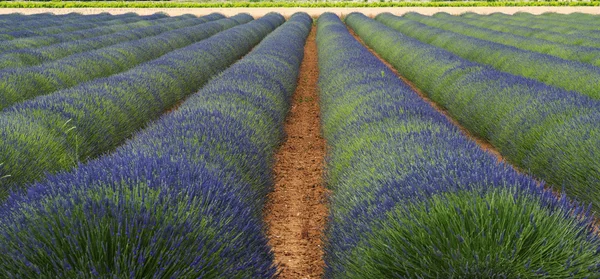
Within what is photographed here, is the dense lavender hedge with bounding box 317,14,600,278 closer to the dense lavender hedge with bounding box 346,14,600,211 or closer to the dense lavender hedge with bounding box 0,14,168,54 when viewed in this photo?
the dense lavender hedge with bounding box 346,14,600,211

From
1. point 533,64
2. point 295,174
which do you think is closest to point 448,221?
point 295,174

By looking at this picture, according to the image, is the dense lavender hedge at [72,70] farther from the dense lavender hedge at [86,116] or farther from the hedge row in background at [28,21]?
the hedge row in background at [28,21]

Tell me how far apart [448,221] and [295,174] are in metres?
3.47

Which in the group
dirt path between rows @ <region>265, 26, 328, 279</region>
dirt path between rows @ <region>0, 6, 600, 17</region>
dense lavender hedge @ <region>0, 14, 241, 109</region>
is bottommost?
dirt path between rows @ <region>0, 6, 600, 17</region>

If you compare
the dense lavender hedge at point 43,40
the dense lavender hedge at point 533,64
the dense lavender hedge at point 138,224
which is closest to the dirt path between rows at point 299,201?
the dense lavender hedge at point 138,224

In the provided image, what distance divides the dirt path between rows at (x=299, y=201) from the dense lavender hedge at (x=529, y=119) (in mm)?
1715

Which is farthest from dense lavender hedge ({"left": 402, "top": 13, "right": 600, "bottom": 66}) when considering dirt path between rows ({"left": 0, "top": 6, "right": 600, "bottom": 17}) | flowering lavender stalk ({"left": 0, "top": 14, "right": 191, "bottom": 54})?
dirt path between rows ({"left": 0, "top": 6, "right": 600, "bottom": 17})

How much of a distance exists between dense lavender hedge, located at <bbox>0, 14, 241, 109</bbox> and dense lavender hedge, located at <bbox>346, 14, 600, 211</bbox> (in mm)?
6190

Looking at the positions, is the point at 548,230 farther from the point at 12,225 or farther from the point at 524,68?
the point at 524,68

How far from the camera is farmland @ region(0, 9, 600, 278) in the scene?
190 centimetres

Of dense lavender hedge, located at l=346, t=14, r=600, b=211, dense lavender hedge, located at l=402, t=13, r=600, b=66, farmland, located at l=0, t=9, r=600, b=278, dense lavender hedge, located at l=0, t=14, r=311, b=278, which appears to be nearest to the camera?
dense lavender hedge, located at l=0, t=14, r=311, b=278

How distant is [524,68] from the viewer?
9.11 metres

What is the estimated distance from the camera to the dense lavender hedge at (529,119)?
4.30 m

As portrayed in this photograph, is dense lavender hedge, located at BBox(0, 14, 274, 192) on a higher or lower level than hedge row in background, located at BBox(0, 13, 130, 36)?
higher
